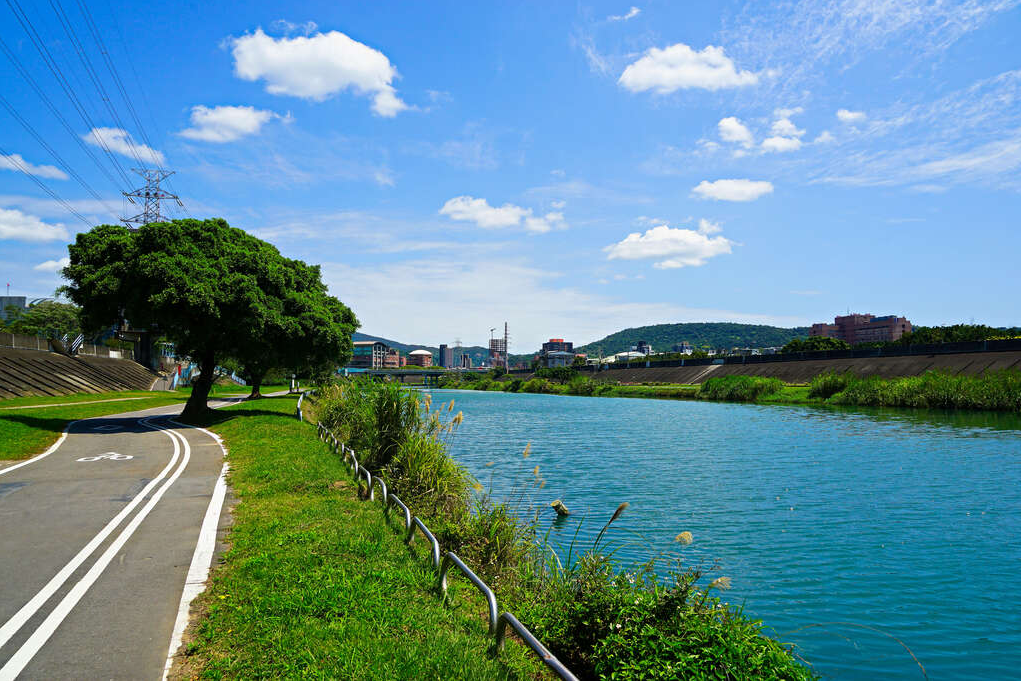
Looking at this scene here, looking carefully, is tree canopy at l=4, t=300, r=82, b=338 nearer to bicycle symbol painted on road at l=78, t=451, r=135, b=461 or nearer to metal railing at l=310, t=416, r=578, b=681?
bicycle symbol painted on road at l=78, t=451, r=135, b=461

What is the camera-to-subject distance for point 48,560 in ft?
27.0

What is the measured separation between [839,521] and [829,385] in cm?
5375

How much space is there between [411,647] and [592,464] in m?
19.2

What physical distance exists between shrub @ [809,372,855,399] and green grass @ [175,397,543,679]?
A: 62.2 m

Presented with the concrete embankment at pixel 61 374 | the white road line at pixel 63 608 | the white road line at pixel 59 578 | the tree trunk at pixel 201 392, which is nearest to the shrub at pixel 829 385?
the tree trunk at pixel 201 392

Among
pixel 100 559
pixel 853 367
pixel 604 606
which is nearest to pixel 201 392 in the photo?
pixel 100 559

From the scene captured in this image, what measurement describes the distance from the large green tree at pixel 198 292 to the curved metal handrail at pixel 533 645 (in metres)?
21.9

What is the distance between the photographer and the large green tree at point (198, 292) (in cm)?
2399

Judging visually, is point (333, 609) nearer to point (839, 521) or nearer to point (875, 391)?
point (839, 521)

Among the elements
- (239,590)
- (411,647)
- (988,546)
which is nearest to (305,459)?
(239,590)

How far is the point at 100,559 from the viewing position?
27.2 feet

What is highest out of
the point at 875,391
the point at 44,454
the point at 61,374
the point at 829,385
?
the point at 829,385

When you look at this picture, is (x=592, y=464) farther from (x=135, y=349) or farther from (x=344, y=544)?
(x=135, y=349)

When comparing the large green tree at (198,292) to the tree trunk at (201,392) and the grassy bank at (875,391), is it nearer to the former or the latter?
the tree trunk at (201,392)
